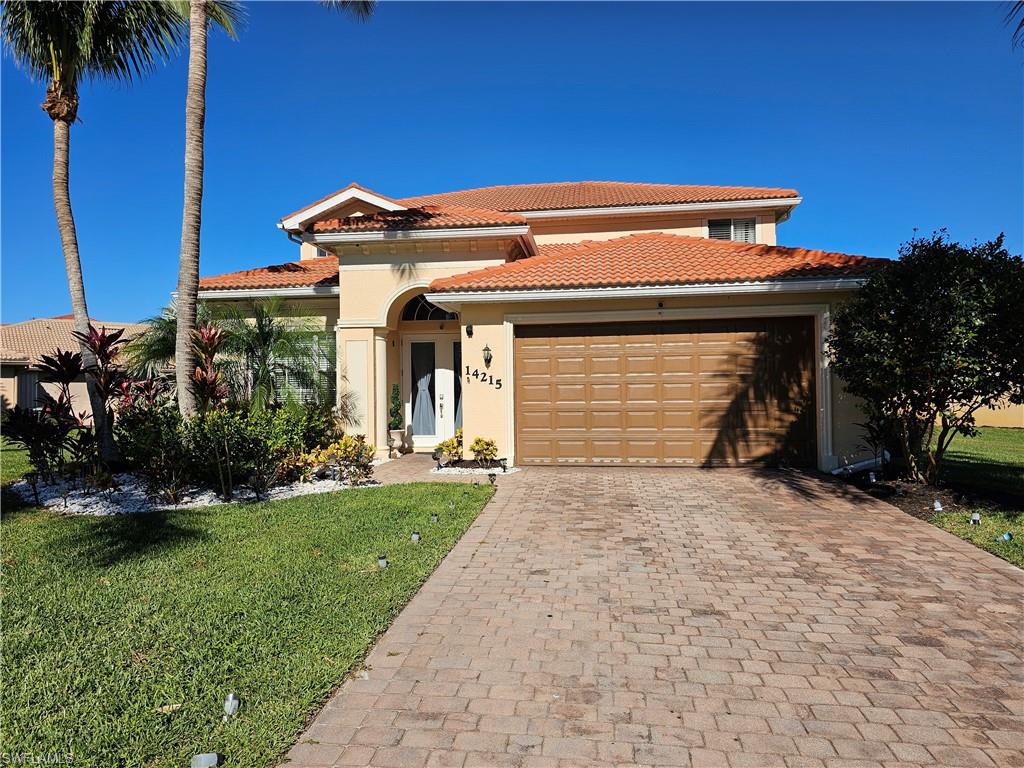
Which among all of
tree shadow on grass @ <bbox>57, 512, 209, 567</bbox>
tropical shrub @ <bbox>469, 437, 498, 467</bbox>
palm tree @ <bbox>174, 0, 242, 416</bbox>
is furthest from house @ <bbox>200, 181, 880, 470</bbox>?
tree shadow on grass @ <bbox>57, 512, 209, 567</bbox>

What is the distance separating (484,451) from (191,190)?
269 inches

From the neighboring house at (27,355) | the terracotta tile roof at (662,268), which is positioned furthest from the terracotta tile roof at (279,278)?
the neighboring house at (27,355)

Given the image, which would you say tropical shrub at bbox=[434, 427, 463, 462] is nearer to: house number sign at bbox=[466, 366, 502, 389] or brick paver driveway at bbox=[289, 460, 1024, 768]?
house number sign at bbox=[466, 366, 502, 389]

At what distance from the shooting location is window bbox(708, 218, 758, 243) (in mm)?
16531

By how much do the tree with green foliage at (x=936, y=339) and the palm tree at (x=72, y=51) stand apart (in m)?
12.5

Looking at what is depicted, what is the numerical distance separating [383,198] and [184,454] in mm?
8291

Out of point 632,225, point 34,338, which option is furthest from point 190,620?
point 34,338

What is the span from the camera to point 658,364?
10.6m

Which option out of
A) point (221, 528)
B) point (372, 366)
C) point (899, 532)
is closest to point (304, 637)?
point (221, 528)

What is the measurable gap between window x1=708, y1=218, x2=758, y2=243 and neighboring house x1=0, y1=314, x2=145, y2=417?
2026cm

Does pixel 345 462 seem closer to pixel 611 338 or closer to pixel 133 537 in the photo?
pixel 133 537

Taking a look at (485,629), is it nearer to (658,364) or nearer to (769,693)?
(769,693)

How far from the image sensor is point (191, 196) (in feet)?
30.9

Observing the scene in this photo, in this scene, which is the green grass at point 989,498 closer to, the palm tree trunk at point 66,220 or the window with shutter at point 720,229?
the window with shutter at point 720,229
